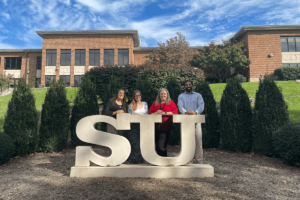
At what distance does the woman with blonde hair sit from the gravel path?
0.76 meters

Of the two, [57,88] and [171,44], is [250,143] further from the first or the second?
[171,44]

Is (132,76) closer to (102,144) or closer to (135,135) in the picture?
(135,135)

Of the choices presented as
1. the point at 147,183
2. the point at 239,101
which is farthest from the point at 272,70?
the point at 147,183

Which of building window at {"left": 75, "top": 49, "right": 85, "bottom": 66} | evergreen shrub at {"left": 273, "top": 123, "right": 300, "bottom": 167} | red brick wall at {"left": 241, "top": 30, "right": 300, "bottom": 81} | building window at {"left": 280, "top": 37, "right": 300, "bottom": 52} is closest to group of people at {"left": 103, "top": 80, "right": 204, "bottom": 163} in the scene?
evergreen shrub at {"left": 273, "top": 123, "right": 300, "bottom": 167}

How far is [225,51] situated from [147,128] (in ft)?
78.5

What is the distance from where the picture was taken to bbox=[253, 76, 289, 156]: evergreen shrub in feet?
17.0

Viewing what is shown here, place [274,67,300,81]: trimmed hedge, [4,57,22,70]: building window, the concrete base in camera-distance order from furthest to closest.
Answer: [4,57,22,70]: building window, [274,67,300,81]: trimmed hedge, the concrete base

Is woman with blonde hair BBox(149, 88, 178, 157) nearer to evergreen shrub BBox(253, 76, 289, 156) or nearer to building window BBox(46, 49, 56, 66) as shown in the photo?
evergreen shrub BBox(253, 76, 289, 156)

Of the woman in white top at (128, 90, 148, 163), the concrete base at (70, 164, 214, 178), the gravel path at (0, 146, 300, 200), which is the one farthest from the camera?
the woman in white top at (128, 90, 148, 163)

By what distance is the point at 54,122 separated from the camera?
18.8 feet

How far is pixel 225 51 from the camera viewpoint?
2467cm

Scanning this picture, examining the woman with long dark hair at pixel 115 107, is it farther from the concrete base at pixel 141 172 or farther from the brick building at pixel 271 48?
the brick building at pixel 271 48

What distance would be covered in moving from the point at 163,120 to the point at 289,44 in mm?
28724

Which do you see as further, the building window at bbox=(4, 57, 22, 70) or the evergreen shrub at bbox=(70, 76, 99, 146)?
the building window at bbox=(4, 57, 22, 70)
